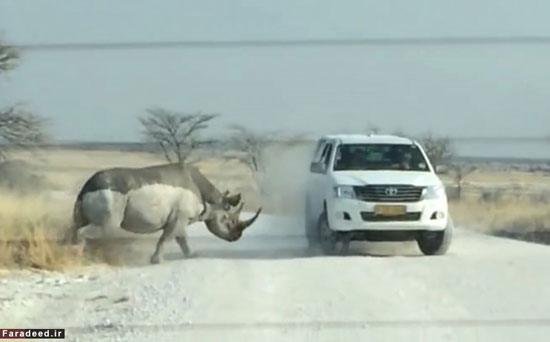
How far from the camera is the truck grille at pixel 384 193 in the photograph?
529 inches

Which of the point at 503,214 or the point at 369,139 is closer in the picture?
the point at 369,139

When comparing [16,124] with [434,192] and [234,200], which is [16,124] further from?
[434,192]

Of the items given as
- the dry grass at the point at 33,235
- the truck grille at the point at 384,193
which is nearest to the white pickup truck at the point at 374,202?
the truck grille at the point at 384,193

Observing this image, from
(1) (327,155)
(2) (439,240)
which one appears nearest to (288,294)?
(1) (327,155)

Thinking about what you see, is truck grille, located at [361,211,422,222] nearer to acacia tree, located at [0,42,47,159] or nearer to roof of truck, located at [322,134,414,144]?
roof of truck, located at [322,134,414,144]

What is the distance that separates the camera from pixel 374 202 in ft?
44.2

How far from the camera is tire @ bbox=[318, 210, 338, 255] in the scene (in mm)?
12953

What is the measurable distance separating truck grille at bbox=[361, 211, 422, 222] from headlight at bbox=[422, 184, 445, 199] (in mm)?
491

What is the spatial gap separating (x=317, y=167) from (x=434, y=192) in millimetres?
1259

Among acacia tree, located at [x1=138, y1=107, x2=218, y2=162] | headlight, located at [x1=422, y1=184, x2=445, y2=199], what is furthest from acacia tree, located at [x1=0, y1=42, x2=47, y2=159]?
headlight, located at [x1=422, y1=184, x2=445, y2=199]

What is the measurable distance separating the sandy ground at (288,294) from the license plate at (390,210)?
1.51 ft

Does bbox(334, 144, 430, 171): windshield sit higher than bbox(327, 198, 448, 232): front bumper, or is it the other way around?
bbox(334, 144, 430, 171): windshield

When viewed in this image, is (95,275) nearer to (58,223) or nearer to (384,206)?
(58,223)

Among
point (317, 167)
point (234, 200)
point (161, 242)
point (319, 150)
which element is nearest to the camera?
point (319, 150)
